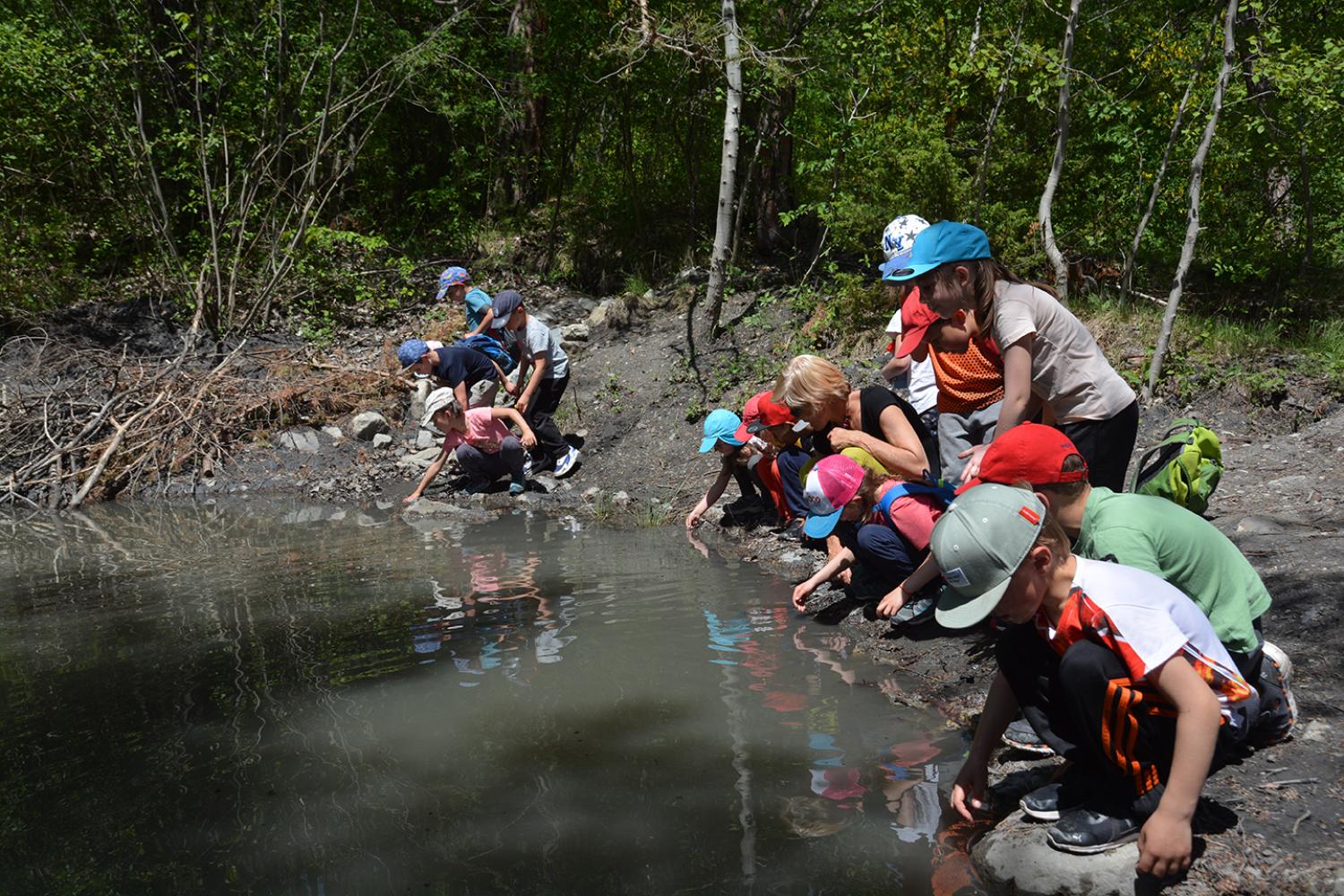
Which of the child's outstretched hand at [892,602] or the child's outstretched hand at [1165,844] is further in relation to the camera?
the child's outstretched hand at [892,602]

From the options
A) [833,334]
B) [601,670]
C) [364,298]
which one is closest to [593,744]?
[601,670]

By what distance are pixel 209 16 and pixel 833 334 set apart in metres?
9.50

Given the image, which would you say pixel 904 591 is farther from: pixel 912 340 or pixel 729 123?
pixel 729 123

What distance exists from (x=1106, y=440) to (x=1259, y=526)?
1.94 metres

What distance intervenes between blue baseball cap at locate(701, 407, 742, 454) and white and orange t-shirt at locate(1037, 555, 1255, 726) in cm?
443

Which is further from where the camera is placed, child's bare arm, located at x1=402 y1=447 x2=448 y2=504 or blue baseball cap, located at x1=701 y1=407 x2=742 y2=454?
child's bare arm, located at x1=402 y1=447 x2=448 y2=504

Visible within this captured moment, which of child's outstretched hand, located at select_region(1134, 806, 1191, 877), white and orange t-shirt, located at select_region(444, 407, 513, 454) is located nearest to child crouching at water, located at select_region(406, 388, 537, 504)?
white and orange t-shirt, located at select_region(444, 407, 513, 454)

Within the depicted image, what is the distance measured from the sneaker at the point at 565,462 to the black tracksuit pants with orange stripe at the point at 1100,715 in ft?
23.7

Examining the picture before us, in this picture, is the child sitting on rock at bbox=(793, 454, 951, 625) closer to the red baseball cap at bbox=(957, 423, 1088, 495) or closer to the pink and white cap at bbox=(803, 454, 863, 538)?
the pink and white cap at bbox=(803, 454, 863, 538)

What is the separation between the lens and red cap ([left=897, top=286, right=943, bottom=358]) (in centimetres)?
447

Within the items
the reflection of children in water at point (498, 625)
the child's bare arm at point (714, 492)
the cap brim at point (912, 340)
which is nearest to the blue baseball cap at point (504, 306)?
the child's bare arm at point (714, 492)

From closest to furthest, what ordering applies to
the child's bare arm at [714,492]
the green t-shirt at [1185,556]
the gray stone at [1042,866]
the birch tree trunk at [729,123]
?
the gray stone at [1042,866], the green t-shirt at [1185,556], the child's bare arm at [714,492], the birch tree trunk at [729,123]

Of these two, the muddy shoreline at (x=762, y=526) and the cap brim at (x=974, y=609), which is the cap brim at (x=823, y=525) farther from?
the cap brim at (x=974, y=609)

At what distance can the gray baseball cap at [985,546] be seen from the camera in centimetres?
240
